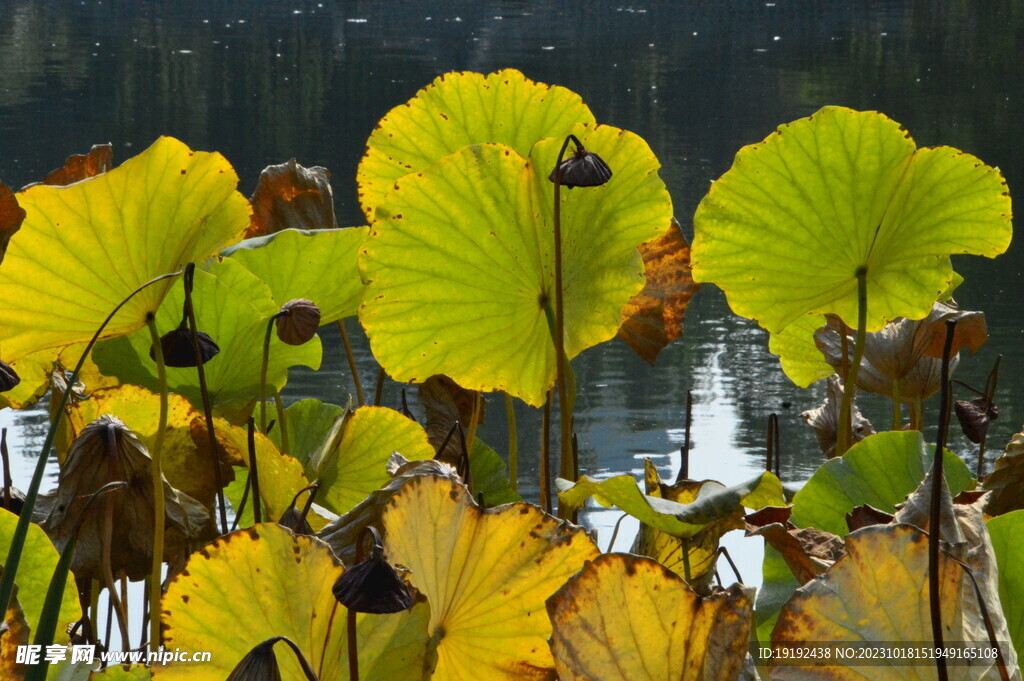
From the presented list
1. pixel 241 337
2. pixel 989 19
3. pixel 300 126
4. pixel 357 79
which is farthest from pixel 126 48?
pixel 241 337

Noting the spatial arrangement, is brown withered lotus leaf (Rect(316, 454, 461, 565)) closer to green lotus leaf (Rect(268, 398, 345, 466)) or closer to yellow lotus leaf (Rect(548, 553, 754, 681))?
yellow lotus leaf (Rect(548, 553, 754, 681))

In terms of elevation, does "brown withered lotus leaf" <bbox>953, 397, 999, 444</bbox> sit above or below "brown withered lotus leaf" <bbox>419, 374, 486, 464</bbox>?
above

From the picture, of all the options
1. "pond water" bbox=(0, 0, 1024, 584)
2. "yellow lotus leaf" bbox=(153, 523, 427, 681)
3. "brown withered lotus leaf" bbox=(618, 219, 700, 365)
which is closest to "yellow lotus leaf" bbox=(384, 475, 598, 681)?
"yellow lotus leaf" bbox=(153, 523, 427, 681)

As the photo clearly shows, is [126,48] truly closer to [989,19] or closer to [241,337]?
[989,19]

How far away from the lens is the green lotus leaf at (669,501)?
1.15 ft

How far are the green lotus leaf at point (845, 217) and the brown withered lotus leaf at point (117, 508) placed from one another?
0.75 ft

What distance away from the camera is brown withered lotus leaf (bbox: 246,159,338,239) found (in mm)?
690

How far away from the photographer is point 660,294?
1.82 feet

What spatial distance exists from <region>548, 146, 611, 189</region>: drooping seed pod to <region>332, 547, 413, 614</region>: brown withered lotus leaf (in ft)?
0.61

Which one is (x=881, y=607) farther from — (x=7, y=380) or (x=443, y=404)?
(x=443, y=404)

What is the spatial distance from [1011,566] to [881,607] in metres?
0.06

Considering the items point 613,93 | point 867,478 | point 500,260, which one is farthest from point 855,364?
point 613,93

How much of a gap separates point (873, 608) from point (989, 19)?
13.8 meters

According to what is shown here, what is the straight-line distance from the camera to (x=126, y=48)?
10680mm
